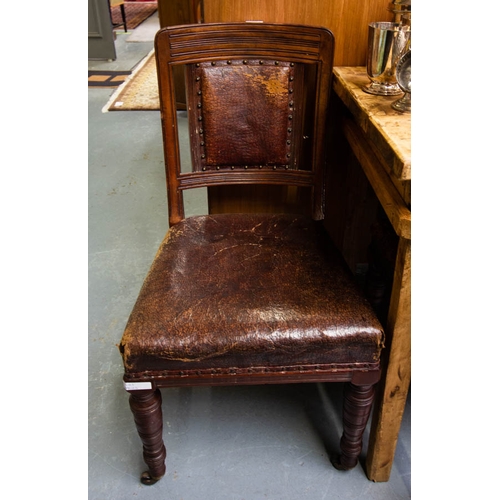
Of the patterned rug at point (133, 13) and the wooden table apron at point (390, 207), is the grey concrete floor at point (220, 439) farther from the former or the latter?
the patterned rug at point (133, 13)

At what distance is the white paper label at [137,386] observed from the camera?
91 centimetres

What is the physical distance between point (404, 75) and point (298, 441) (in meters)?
0.89

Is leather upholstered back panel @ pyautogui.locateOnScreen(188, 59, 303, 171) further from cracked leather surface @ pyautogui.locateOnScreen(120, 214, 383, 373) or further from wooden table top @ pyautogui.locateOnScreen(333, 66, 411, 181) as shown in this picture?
cracked leather surface @ pyautogui.locateOnScreen(120, 214, 383, 373)

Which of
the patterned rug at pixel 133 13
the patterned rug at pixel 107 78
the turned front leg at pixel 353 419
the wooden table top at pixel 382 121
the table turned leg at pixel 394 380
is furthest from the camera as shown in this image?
the patterned rug at pixel 133 13

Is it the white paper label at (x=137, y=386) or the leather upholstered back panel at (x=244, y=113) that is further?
the leather upholstered back panel at (x=244, y=113)

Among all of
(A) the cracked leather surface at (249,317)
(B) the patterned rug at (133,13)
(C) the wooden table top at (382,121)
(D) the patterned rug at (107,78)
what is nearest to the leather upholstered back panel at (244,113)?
(C) the wooden table top at (382,121)

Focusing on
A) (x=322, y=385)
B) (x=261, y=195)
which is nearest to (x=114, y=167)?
(x=261, y=195)

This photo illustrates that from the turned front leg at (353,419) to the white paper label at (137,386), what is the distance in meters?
0.41

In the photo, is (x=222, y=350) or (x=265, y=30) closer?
(x=222, y=350)

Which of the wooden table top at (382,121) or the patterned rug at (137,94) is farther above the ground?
the wooden table top at (382,121)

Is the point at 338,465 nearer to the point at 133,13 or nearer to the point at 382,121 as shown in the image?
the point at 382,121

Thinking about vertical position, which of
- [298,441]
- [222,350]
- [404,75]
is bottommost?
[298,441]

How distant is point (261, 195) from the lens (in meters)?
1.47
